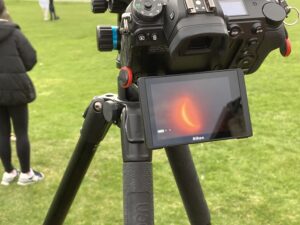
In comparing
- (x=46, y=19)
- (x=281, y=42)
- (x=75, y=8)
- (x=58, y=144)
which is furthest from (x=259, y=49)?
(x=75, y=8)

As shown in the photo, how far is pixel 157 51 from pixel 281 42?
379 millimetres

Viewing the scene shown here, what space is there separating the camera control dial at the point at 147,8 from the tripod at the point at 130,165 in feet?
1.07

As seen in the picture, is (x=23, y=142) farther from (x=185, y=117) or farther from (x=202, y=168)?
(x=185, y=117)

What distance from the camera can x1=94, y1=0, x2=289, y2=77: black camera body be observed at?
3.86 feet

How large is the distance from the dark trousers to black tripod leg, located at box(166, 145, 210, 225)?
192 centimetres

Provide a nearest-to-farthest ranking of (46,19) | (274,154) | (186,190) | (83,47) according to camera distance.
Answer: (186,190) → (274,154) → (83,47) → (46,19)

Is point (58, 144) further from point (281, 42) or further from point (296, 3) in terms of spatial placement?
point (296, 3)

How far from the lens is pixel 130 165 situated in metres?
1.36

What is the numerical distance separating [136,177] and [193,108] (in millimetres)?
292

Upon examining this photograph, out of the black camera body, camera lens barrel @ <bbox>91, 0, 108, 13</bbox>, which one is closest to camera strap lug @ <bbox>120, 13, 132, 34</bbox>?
the black camera body

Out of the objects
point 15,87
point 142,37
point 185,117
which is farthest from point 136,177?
point 15,87

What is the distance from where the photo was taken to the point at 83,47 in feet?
30.7

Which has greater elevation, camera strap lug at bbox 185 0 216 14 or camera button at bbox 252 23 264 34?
camera strap lug at bbox 185 0 216 14

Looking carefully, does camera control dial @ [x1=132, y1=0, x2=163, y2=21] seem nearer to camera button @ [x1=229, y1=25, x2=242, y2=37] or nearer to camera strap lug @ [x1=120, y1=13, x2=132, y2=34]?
camera strap lug @ [x1=120, y1=13, x2=132, y2=34]
